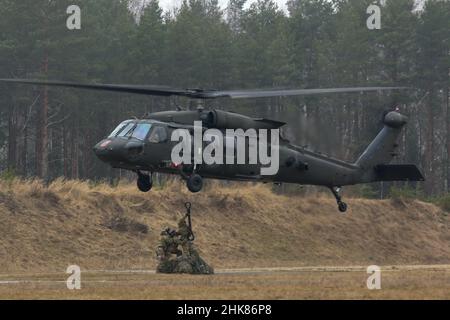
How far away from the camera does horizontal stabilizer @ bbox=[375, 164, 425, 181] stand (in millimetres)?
36688

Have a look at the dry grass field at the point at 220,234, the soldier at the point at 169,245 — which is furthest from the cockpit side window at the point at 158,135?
the dry grass field at the point at 220,234

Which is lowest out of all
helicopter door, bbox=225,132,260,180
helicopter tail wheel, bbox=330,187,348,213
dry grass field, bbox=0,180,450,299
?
dry grass field, bbox=0,180,450,299

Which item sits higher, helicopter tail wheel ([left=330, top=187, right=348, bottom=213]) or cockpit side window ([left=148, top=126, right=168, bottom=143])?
cockpit side window ([left=148, top=126, right=168, bottom=143])

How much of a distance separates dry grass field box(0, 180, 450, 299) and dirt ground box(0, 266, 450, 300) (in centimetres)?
10

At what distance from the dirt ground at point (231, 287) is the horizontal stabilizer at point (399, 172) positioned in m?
6.27

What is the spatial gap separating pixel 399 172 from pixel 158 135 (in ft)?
31.9

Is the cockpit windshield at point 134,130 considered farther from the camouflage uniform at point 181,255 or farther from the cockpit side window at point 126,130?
the camouflage uniform at point 181,255

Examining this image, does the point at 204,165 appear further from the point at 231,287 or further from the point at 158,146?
the point at 231,287

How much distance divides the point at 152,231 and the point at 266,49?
108 ft

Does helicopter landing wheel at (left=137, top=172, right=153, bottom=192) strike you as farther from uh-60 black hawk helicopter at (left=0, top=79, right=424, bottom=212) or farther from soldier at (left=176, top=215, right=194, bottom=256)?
soldier at (left=176, top=215, right=194, bottom=256)

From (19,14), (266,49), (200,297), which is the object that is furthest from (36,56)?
(200,297)

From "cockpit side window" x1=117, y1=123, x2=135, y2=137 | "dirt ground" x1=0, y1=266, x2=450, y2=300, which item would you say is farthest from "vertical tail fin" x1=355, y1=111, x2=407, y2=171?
"cockpit side window" x1=117, y1=123, x2=135, y2=137

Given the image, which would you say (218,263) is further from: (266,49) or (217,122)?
(266,49)

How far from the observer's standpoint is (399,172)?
37.3 metres
